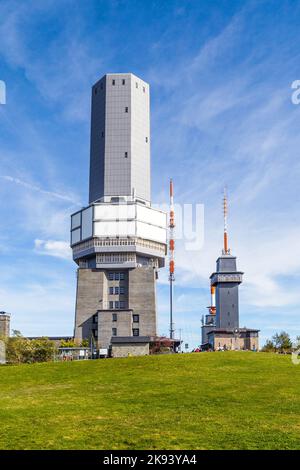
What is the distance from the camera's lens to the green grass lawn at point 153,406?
60.8 feet

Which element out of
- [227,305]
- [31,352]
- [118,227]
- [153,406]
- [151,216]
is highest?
[151,216]

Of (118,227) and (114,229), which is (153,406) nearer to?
(114,229)

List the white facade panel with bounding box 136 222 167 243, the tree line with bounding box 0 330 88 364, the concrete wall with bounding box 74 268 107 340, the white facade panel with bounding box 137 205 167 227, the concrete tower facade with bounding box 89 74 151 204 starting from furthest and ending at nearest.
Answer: the concrete tower facade with bounding box 89 74 151 204
the white facade panel with bounding box 137 205 167 227
the white facade panel with bounding box 136 222 167 243
the concrete wall with bounding box 74 268 107 340
the tree line with bounding box 0 330 88 364

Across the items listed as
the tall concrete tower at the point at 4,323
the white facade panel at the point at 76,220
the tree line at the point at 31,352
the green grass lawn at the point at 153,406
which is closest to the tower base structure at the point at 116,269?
the white facade panel at the point at 76,220

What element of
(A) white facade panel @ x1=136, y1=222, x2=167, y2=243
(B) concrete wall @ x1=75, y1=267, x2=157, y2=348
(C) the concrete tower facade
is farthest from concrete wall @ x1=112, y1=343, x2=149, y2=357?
(C) the concrete tower facade

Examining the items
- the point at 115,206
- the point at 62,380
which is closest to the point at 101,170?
the point at 115,206

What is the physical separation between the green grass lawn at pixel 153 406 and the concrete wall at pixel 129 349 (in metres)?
32.6

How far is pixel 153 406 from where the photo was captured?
25953 mm

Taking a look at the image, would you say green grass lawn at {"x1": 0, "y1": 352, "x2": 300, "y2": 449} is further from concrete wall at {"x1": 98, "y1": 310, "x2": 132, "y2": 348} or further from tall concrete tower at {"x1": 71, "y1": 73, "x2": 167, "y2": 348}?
tall concrete tower at {"x1": 71, "y1": 73, "x2": 167, "y2": 348}

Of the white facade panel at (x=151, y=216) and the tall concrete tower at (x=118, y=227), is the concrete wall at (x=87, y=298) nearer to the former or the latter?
the tall concrete tower at (x=118, y=227)

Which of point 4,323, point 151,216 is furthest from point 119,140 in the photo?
point 4,323

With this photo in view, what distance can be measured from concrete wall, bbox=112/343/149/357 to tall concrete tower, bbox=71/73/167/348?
4372cm

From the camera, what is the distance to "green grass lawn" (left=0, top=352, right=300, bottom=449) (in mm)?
18547

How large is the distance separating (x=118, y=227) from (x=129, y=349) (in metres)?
61.2
